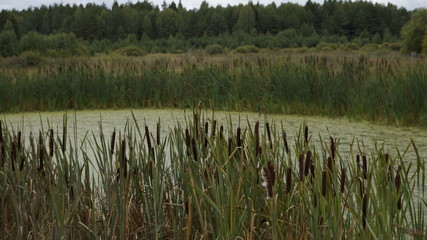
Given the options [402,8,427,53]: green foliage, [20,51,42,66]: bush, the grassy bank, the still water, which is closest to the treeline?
[402,8,427,53]: green foliage

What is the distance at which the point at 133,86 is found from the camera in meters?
8.82

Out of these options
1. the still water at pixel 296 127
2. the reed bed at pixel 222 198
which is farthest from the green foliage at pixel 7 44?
the reed bed at pixel 222 198

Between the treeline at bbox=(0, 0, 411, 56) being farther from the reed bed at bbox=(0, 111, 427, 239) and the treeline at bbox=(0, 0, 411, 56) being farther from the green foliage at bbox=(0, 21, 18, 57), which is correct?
the reed bed at bbox=(0, 111, 427, 239)

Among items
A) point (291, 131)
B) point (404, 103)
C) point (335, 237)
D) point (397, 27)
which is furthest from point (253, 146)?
point (397, 27)

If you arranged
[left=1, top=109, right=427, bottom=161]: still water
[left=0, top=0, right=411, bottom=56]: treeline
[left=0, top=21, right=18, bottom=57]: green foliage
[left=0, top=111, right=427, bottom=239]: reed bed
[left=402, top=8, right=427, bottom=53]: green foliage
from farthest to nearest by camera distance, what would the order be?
[left=0, top=0, right=411, bottom=56]: treeline < [left=402, top=8, right=427, bottom=53]: green foliage < [left=0, top=21, right=18, bottom=57]: green foliage < [left=1, top=109, right=427, bottom=161]: still water < [left=0, top=111, right=427, bottom=239]: reed bed

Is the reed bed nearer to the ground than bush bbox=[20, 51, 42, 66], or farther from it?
nearer to the ground

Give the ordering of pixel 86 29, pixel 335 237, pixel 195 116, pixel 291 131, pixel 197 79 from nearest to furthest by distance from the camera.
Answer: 1. pixel 335 237
2. pixel 195 116
3. pixel 291 131
4. pixel 197 79
5. pixel 86 29

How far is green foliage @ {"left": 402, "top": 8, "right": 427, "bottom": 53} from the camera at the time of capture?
22.7 meters

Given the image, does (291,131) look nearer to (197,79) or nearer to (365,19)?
(197,79)

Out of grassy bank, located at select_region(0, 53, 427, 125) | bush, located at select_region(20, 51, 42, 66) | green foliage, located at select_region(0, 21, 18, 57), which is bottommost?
grassy bank, located at select_region(0, 53, 427, 125)

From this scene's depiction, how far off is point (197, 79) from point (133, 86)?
100cm

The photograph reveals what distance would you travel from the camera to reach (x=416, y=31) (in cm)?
2286

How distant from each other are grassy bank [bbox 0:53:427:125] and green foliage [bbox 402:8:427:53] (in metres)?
15.3

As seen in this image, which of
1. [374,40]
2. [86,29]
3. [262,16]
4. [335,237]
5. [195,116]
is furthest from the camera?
[262,16]
